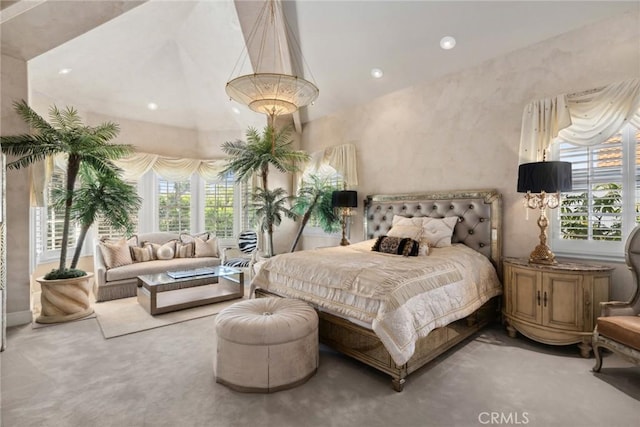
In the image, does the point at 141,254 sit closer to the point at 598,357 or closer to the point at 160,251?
the point at 160,251

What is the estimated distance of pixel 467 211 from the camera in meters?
3.87

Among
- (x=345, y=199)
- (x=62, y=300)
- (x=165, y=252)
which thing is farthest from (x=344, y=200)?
(x=62, y=300)

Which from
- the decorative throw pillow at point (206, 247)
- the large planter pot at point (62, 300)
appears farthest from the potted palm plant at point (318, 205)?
the large planter pot at point (62, 300)

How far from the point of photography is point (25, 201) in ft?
12.0

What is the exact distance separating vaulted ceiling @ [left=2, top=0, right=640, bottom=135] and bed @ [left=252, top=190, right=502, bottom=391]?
1836mm

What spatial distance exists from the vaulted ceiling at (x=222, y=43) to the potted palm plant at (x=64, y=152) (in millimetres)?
888

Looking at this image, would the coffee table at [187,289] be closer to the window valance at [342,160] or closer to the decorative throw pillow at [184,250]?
the decorative throw pillow at [184,250]

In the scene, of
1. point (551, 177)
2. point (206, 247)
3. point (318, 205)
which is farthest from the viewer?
point (206, 247)

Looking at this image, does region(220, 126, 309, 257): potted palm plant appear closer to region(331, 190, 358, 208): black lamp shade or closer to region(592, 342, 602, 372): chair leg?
region(331, 190, 358, 208): black lamp shade

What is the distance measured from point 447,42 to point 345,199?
8.07 ft

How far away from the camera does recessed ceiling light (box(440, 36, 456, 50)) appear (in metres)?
3.70

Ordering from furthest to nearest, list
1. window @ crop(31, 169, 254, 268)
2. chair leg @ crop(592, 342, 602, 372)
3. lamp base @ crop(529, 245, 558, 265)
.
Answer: window @ crop(31, 169, 254, 268) < lamp base @ crop(529, 245, 558, 265) < chair leg @ crop(592, 342, 602, 372)

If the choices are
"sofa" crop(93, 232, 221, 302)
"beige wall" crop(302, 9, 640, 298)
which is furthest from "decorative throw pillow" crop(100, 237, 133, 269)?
"beige wall" crop(302, 9, 640, 298)

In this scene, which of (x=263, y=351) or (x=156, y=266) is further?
(x=156, y=266)
